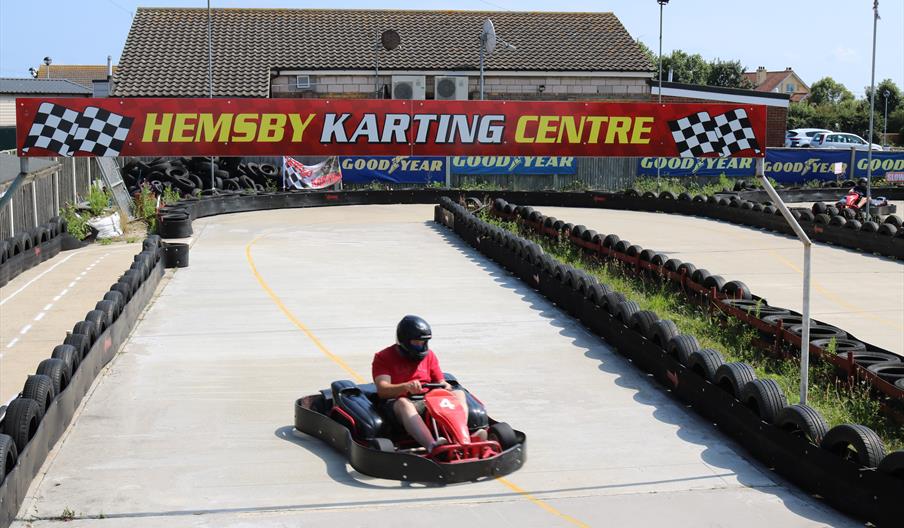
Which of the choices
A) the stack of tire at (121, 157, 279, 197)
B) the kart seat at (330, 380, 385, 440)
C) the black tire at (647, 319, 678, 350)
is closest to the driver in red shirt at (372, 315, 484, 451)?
the kart seat at (330, 380, 385, 440)

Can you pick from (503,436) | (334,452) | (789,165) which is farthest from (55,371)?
(789,165)

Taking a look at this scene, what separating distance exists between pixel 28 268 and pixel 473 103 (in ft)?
26.3

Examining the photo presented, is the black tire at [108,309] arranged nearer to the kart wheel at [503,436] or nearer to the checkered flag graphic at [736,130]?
the kart wheel at [503,436]

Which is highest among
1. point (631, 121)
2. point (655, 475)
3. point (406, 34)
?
point (406, 34)

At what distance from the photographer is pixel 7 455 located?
6.33 m

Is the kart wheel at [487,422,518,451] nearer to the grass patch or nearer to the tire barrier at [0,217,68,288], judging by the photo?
the grass patch

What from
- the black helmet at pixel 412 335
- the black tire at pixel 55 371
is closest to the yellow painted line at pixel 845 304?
the black helmet at pixel 412 335

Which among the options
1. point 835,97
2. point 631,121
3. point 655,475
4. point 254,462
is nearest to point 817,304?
point 631,121

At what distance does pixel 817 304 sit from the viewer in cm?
1402

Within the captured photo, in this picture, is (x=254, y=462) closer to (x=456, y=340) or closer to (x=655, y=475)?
(x=655, y=475)

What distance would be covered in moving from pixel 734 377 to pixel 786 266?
9.90 metres

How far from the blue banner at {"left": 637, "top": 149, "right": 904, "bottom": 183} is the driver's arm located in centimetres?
2523

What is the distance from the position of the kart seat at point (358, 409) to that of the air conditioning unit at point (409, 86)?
2902 cm

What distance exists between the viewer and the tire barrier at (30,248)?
1521 centimetres
